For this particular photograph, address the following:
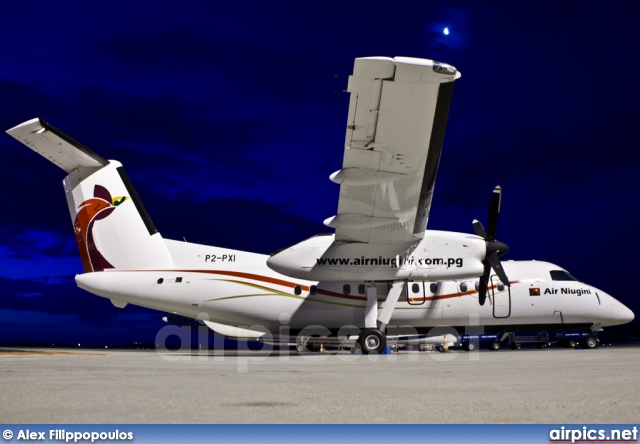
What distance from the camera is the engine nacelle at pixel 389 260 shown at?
52.3ft

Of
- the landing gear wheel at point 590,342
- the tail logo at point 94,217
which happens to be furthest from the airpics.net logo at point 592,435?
the landing gear wheel at point 590,342

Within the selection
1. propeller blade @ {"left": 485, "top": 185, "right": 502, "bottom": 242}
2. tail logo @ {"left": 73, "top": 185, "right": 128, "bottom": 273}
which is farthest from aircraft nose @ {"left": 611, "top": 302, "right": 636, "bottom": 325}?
tail logo @ {"left": 73, "top": 185, "right": 128, "bottom": 273}

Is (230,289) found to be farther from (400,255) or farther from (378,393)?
(378,393)

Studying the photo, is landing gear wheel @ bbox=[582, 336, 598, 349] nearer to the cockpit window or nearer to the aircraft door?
the cockpit window

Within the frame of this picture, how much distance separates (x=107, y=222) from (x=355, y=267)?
27.3 feet

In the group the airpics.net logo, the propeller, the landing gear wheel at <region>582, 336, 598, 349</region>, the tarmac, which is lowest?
the landing gear wheel at <region>582, 336, 598, 349</region>

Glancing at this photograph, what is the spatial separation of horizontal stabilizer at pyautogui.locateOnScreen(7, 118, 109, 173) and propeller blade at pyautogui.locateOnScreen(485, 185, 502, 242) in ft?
40.4

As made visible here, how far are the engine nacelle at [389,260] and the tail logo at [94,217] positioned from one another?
6166 millimetres

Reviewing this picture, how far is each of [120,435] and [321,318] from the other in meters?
15.6

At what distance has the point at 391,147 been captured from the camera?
12.3 m

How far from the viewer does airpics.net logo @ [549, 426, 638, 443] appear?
124 inches

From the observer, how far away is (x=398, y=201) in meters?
14.3

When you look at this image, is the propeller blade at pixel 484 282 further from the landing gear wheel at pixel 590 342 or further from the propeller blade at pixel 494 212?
the landing gear wheel at pixel 590 342

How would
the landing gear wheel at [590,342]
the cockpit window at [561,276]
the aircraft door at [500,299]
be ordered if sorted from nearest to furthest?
the aircraft door at [500,299] → the cockpit window at [561,276] → the landing gear wheel at [590,342]
